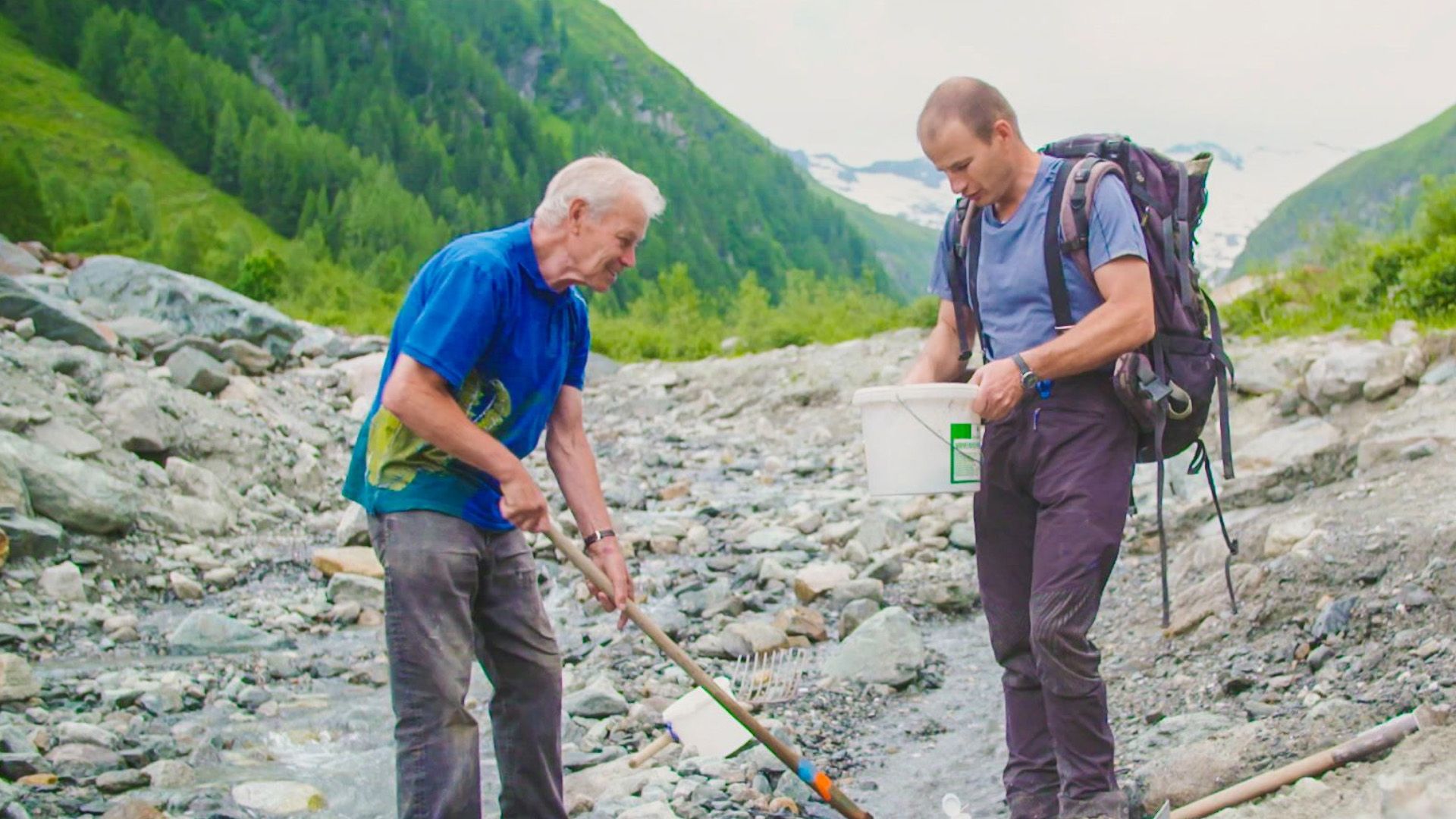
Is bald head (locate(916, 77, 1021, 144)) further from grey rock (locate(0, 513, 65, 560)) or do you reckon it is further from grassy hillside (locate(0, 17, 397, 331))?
grassy hillside (locate(0, 17, 397, 331))

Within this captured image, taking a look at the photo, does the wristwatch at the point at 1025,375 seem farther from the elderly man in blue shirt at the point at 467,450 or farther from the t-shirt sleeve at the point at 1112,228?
the elderly man in blue shirt at the point at 467,450

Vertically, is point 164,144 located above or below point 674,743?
above

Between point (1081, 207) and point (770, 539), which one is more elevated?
point (1081, 207)

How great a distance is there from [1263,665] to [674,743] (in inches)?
95.3

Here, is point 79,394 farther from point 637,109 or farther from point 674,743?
point 637,109

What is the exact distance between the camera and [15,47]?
98125 mm

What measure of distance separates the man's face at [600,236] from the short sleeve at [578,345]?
0.79 feet

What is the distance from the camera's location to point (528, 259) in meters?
3.55

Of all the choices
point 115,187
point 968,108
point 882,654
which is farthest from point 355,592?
point 115,187

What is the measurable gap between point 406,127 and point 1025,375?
11144cm

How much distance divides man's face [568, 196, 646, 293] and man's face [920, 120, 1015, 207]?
32.4 inches

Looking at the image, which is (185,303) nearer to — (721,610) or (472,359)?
(721,610)

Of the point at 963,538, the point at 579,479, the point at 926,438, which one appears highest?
the point at 926,438

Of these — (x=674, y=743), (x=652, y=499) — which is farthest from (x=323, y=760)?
(x=652, y=499)
